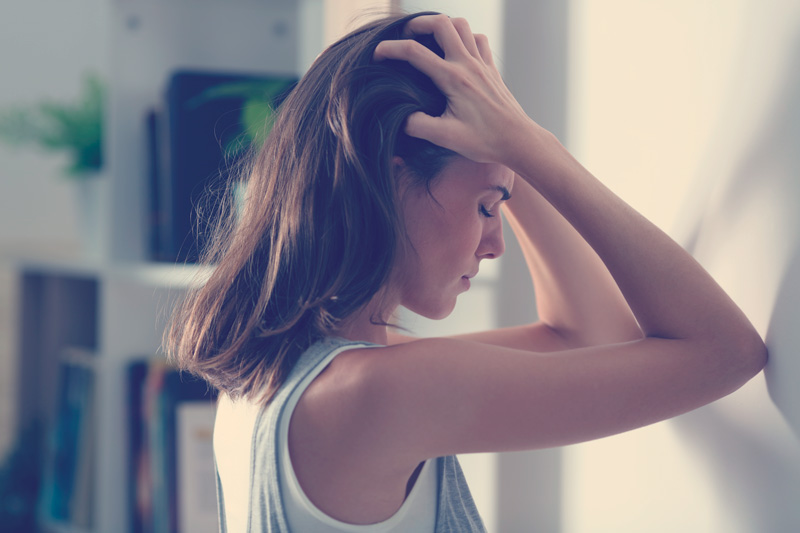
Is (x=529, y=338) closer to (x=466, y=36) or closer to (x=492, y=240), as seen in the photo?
(x=492, y=240)

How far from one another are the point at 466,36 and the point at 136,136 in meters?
1.00

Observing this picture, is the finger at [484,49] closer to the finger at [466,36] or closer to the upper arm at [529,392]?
the finger at [466,36]

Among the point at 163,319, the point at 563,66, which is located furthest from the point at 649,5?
the point at 163,319

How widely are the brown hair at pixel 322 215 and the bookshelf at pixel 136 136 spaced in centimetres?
73

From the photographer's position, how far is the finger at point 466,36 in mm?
728

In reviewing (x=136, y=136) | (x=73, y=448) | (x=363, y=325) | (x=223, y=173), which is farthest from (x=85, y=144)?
(x=363, y=325)

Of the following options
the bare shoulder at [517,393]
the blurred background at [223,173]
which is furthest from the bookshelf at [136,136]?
the bare shoulder at [517,393]

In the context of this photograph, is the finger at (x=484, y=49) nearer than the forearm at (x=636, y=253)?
No

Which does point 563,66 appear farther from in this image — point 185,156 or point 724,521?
point 185,156

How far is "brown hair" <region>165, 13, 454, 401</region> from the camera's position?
668 mm

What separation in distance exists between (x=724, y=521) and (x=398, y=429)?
31cm

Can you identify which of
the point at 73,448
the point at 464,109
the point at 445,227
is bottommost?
the point at 73,448

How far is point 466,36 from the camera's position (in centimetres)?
73

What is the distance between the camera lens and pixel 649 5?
79cm
